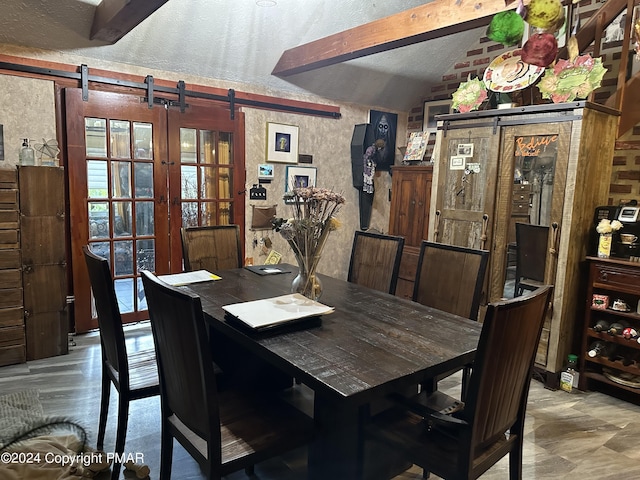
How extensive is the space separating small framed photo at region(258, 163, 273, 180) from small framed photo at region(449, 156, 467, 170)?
172 centimetres

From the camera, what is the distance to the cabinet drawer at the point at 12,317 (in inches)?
117

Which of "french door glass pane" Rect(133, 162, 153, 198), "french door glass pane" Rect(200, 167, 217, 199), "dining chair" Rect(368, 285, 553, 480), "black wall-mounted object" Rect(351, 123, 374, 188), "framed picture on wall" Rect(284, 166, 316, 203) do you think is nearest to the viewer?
"dining chair" Rect(368, 285, 553, 480)

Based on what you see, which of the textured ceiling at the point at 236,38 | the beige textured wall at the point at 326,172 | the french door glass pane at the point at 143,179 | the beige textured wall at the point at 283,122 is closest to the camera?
the textured ceiling at the point at 236,38

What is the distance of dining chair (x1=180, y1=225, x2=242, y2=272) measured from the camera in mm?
2904

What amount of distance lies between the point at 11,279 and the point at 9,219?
0.40 metres

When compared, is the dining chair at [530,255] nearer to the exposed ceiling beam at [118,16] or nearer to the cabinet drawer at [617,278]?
the cabinet drawer at [617,278]

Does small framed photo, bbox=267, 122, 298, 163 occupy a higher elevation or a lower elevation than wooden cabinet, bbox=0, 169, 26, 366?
higher

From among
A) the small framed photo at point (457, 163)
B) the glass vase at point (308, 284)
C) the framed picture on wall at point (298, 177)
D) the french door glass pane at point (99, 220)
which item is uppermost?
the small framed photo at point (457, 163)

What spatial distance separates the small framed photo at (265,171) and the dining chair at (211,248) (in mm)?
1320

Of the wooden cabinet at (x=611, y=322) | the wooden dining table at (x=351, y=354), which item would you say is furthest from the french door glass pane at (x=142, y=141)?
the wooden cabinet at (x=611, y=322)

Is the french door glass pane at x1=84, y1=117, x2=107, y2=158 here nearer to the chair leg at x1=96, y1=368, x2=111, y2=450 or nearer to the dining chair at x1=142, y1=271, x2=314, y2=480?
the chair leg at x1=96, y1=368, x2=111, y2=450

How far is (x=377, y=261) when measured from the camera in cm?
275

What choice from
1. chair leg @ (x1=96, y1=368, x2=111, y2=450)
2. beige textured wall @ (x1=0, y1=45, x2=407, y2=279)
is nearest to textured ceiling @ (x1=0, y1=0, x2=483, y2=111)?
beige textured wall @ (x1=0, y1=45, x2=407, y2=279)

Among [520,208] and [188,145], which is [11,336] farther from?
[520,208]
